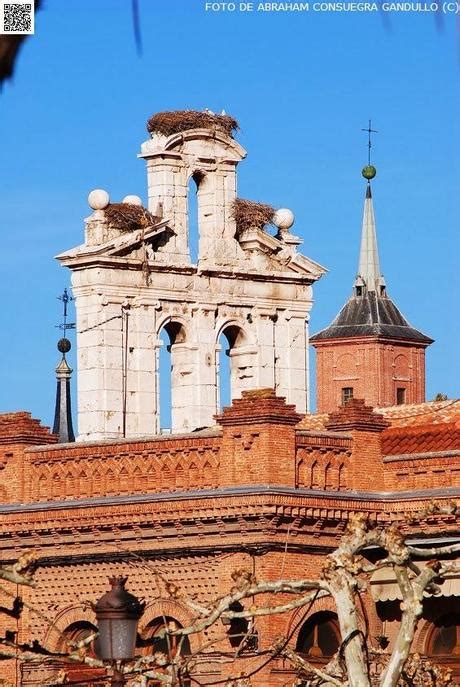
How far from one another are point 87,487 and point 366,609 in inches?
211

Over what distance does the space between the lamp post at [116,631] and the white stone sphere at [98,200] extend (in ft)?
87.4

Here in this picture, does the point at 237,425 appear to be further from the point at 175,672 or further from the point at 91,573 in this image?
the point at 175,672

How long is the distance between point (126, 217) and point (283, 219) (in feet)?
12.8

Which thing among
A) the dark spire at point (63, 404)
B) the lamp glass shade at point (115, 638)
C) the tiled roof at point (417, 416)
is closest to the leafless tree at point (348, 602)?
the lamp glass shade at point (115, 638)

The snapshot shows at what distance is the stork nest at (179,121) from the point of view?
1823 inches

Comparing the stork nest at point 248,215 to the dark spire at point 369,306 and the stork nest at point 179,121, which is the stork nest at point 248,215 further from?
the dark spire at point 369,306

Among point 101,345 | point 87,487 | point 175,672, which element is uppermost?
point 101,345

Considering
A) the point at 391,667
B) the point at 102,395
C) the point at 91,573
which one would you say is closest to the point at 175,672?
the point at 391,667

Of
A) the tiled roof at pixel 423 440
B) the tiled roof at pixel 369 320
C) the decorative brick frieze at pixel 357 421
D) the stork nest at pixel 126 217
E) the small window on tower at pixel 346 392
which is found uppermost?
the tiled roof at pixel 369 320

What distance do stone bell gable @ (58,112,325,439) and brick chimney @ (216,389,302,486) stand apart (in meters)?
6.91

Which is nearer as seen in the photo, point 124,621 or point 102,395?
point 124,621

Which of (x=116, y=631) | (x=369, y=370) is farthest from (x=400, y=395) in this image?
(x=116, y=631)

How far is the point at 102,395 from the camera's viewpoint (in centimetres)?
4466

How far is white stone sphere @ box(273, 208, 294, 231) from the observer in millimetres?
47812
